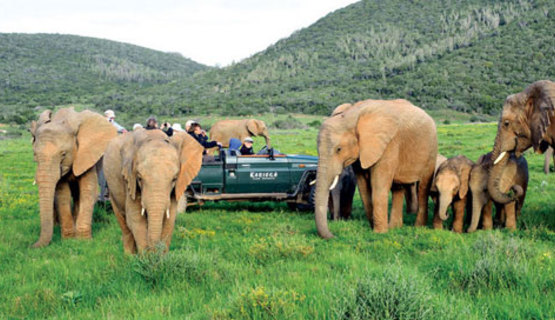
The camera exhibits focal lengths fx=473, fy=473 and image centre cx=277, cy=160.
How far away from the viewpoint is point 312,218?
446 inches

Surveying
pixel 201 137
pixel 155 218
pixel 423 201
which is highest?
pixel 201 137

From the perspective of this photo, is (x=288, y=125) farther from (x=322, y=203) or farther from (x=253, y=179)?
(x=322, y=203)

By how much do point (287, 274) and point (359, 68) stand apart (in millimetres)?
102931

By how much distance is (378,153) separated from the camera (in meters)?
A: 9.05

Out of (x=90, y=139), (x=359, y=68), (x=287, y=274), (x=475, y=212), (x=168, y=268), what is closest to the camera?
(x=168, y=268)

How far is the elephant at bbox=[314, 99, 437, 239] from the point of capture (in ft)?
29.6

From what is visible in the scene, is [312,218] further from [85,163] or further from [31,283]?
[31,283]

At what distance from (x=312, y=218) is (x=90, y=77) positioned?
468ft

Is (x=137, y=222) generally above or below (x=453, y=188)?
below

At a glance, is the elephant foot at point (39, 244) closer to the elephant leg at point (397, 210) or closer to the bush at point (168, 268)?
the bush at point (168, 268)

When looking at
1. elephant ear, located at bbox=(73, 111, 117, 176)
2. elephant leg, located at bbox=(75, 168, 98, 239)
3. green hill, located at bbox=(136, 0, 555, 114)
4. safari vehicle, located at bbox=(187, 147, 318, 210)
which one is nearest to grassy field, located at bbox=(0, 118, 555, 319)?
elephant leg, located at bbox=(75, 168, 98, 239)

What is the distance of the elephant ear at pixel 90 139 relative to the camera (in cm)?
916

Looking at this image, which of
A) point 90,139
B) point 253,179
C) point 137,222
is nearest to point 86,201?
point 90,139

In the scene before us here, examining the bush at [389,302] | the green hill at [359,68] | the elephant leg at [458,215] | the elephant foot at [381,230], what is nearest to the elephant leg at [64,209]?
the elephant foot at [381,230]
